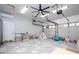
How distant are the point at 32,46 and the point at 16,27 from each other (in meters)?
0.49

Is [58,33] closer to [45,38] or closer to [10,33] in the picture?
[45,38]

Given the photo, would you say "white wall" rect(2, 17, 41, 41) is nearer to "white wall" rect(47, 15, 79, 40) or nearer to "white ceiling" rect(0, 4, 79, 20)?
"white ceiling" rect(0, 4, 79, 20)

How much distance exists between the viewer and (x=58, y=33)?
1.71 metres

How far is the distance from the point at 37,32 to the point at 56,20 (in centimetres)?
47

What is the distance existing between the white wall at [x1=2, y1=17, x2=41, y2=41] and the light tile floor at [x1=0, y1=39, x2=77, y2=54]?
164mm

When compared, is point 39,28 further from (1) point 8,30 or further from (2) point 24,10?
(1) point 8,30

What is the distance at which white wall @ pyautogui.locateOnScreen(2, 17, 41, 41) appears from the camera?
153cm

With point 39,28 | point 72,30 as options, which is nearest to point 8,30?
point 39,28

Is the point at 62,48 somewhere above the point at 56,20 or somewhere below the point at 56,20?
below

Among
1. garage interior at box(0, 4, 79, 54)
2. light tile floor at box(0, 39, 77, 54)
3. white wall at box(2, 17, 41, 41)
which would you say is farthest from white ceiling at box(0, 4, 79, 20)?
light tile floor at box(0, 39, 77, 54)

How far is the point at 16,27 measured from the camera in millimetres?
1593
